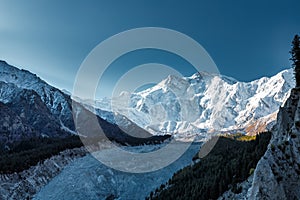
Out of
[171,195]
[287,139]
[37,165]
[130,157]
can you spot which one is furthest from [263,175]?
[130,157]

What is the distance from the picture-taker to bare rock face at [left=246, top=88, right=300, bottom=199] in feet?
105

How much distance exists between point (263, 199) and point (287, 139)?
8.13 m

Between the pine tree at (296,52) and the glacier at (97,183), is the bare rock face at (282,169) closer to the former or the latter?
the pine tree at (296,52)

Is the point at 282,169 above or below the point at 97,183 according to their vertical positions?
above

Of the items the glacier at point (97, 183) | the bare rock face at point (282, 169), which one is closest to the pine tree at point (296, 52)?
the bare rock face at point (282, 169)

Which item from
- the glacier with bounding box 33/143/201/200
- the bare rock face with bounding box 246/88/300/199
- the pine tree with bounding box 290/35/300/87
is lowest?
the glacier with bounding box 33/143/201/200

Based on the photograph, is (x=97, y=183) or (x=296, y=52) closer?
(x=296, y=52)

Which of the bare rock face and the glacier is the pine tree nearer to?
the bare rock face

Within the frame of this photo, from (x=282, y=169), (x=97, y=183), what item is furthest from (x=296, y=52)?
(x=97, y=183)

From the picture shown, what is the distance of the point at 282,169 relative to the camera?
33.7 meters

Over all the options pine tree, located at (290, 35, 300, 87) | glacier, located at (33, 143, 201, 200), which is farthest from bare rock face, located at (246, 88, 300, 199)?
glacier, located at (33, 143, 201, 200)

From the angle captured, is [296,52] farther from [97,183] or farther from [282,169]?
[97,183]

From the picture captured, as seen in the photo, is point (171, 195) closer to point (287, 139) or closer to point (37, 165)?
point (287, 139)

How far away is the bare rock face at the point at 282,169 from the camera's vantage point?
32.2m
